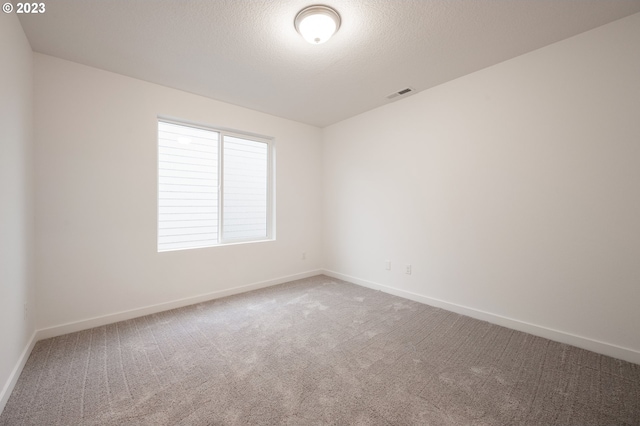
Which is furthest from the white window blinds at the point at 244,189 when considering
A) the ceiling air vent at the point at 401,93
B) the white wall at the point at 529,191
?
the ceiling air vent at the point at 401,93

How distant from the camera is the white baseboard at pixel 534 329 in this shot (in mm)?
1999

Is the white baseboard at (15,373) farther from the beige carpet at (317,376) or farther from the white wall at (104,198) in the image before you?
the white wall at (104,198)

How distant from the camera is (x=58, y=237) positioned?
241cm

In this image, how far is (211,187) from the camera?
3.53 meters

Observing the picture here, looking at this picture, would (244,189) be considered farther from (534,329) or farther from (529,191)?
(534,329)

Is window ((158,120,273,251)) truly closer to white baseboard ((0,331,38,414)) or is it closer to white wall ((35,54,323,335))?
white wall ((35,54,323,335))

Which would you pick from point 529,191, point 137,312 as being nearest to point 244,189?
point 137,312

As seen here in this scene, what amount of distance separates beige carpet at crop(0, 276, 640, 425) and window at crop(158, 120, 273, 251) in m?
1.14

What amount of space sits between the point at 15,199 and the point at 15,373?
1.20 m

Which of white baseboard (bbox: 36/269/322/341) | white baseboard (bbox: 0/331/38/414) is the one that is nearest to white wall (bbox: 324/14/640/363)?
white baseboard (bbox: 36/269/322/341)

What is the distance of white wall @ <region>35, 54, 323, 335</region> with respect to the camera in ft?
7.78

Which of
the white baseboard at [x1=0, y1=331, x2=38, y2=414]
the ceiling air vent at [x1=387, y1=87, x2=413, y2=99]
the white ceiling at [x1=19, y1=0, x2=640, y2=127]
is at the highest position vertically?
the ceiling air vent at [x1=387, y1=87, x2=413, y2=99]

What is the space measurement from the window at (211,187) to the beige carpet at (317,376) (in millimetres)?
1139

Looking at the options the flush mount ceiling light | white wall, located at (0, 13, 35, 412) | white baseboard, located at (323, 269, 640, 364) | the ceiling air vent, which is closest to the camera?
white wall, located at (0, 13, 35, 412)
